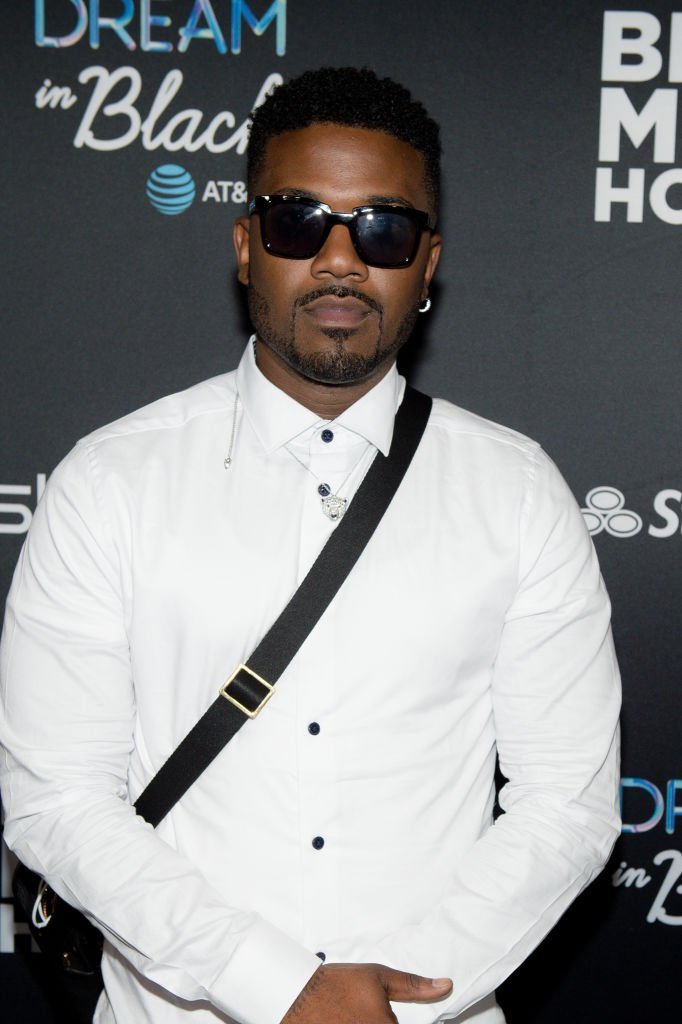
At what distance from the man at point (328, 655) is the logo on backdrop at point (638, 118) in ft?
2.82

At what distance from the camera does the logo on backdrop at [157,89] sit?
7.89ft

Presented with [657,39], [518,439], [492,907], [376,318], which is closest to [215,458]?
[376,318]

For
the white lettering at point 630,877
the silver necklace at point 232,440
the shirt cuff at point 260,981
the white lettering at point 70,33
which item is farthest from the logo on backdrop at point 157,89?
the white lettering at point 630,877

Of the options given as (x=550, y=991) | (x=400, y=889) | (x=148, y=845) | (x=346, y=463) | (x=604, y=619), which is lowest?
(x=550, y=991)

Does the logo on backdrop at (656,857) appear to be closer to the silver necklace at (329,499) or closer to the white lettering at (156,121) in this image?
the silver necklace at (329,499)

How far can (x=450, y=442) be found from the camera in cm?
181

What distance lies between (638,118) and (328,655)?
A: 1.53 meters

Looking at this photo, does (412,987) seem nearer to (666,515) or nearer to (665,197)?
(666,515)

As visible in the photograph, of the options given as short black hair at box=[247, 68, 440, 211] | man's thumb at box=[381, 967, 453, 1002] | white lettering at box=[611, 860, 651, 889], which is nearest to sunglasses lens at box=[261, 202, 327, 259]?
short black hair at box=[247, 68, 440, 211]

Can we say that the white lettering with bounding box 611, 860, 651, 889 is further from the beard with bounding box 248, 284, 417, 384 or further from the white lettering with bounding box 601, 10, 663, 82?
the white lettering with bounding box 601, 10, 663, 82

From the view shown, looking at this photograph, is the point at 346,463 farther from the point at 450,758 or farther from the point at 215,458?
the point at 450,758

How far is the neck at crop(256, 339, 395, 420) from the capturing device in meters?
1.75

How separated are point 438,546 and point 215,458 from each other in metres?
0.38

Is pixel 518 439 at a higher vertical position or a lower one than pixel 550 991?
higher
